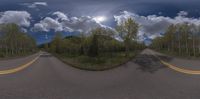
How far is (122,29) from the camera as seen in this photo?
4853cm

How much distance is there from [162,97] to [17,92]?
3782mm

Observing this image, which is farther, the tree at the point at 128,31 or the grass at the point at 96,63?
the tree at the point at 128,31

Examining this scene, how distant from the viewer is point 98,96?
21.3 ft

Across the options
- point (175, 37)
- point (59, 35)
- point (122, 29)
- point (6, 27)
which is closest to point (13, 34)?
point (6, 27)

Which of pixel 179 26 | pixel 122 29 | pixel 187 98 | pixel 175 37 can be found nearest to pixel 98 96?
pixel 187 98

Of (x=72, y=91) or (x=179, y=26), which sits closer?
(x=72, y=91)

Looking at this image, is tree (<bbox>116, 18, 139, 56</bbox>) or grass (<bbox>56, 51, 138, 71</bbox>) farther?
tree (<bbox>116, 18, 139, 56</bbox>)

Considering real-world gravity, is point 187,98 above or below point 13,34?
below

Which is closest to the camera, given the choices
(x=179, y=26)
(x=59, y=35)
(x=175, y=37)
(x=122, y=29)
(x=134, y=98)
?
(x=134, y=98)

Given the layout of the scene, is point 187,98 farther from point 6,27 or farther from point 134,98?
point 6,27

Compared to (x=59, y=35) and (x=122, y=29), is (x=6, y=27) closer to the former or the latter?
(x=59, y=35)

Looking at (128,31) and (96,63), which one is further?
(128,31)

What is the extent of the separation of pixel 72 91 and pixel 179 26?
66.9 metres

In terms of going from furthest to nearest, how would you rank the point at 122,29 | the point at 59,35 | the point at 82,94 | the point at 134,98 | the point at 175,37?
1. the point at 59,35
2. the point at 175,37
3. the point at 122,29
4. the point at 82,94
5. the point at 134,98
